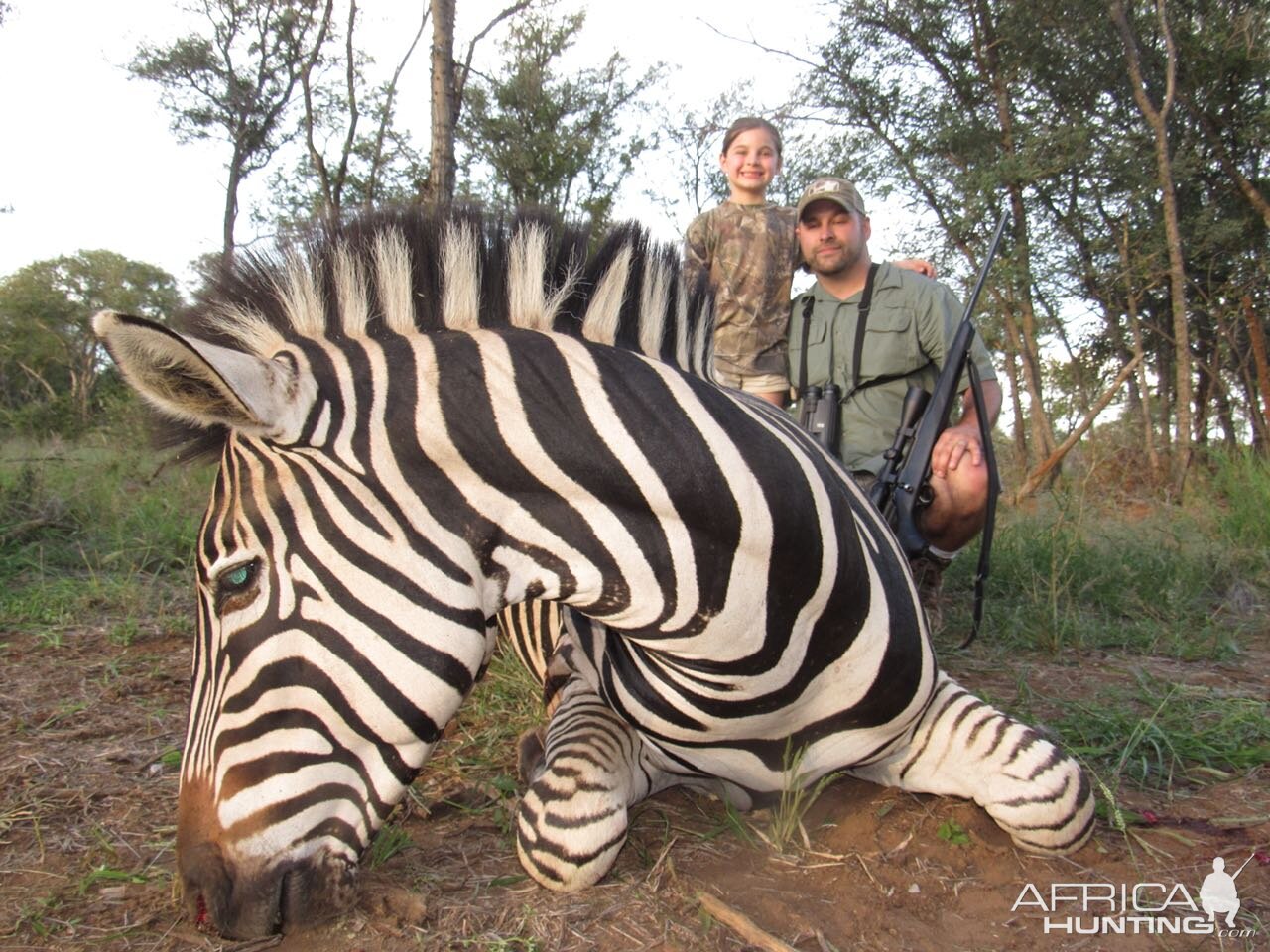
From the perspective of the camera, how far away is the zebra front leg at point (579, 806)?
68.3 inches

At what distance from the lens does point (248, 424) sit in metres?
1.43

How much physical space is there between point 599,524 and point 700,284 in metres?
0.75

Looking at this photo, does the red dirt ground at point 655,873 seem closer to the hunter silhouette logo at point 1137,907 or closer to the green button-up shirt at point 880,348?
the hunter silhouette logo at point 1137,907

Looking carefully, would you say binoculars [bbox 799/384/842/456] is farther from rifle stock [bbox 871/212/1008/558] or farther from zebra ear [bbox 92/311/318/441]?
zebra ear [bbox 92/311/318/441]

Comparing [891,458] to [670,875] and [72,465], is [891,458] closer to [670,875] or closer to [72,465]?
[670,875]

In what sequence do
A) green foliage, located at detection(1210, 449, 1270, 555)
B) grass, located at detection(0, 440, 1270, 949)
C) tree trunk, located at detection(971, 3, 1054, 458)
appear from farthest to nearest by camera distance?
tree trunk, located at detection(971, 3, 1054, 458) < green foliage, located at detection(1210, 449, 1270, 555) < grass, located at detection(0, 440, 1270, 949)

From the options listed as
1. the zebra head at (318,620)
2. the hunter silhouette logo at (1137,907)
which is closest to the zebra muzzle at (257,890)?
the zebra head at (318,620)

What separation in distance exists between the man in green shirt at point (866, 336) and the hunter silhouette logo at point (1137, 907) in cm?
169

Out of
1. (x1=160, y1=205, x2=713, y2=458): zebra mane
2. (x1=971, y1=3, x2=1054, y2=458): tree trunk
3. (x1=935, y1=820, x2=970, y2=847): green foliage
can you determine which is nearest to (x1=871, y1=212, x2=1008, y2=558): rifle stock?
(x1=935, y1=820, x2=970, y2=847): green foliage

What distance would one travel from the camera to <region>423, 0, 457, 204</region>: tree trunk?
6160 millimetres

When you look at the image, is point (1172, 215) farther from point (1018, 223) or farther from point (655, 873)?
point (655, 873)

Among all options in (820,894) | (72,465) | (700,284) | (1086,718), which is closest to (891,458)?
(1086,718)

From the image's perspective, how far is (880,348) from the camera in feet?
11.8

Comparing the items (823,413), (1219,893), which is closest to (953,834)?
(1219,893)
